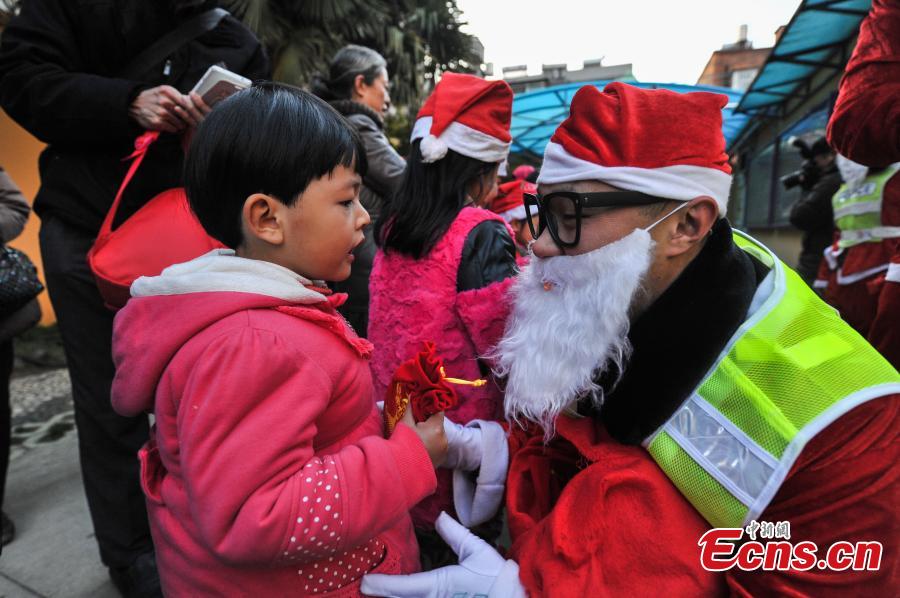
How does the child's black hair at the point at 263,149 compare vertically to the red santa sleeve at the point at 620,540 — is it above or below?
above

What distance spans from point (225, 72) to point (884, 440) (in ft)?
5.92

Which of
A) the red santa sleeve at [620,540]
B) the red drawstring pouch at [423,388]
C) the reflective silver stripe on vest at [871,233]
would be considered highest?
the red drawstring pouch at [423,388]

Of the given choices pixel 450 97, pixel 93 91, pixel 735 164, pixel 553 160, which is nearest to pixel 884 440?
pixel 553 160

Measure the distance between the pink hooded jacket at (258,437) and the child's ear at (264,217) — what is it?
0.22 feet

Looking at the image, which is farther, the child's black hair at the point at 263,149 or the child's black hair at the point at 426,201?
the child's black hair at the point at 426,201

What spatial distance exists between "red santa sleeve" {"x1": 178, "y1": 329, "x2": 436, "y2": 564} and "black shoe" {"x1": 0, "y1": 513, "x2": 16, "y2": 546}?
7.82 feet

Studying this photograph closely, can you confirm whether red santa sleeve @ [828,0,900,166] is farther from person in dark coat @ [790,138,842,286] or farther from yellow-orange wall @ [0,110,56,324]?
yellow-orange wall @ [0,110,56,324]

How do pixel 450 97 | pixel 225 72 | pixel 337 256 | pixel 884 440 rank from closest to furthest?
pixel 884 440
pixel 337 256
pixel 225 72
pixel 450 97

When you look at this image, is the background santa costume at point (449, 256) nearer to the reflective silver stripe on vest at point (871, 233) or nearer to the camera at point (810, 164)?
the reflective silver stripe on vest at point (871, 233)

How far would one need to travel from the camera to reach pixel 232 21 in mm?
1991

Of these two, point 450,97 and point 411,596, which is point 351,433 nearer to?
point 411,596

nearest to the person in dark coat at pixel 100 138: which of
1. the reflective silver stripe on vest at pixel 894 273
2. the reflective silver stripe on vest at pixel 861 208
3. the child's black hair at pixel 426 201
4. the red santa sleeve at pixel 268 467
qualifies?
the child's black hair at pixel 426 201

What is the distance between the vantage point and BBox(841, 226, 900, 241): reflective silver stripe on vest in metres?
2.41

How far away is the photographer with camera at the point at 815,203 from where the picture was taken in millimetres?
4352
